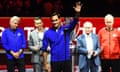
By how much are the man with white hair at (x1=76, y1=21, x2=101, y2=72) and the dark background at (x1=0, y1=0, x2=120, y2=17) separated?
13.0ft

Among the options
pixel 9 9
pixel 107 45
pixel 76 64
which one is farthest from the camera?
pixel 9 9

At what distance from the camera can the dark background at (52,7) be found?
13.1m

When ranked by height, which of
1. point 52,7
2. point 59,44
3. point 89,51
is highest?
point 52,7

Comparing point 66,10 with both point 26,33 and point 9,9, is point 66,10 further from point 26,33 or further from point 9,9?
point 26,33

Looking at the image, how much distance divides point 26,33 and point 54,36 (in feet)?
9.30

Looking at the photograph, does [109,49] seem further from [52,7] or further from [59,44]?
[52,7]

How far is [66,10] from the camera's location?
13.5 meters

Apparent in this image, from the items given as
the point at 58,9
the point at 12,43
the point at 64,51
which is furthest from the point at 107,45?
the point at 58,9

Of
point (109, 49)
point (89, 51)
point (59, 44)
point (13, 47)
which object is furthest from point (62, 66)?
point (13, 47)

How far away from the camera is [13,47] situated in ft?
30.9

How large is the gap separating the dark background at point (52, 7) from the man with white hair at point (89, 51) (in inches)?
156

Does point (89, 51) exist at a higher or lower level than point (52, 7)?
lower

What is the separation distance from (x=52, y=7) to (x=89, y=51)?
13.9ft

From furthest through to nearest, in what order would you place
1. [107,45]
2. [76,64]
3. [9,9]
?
→ [9,9]
[76,64]
[107,45]
